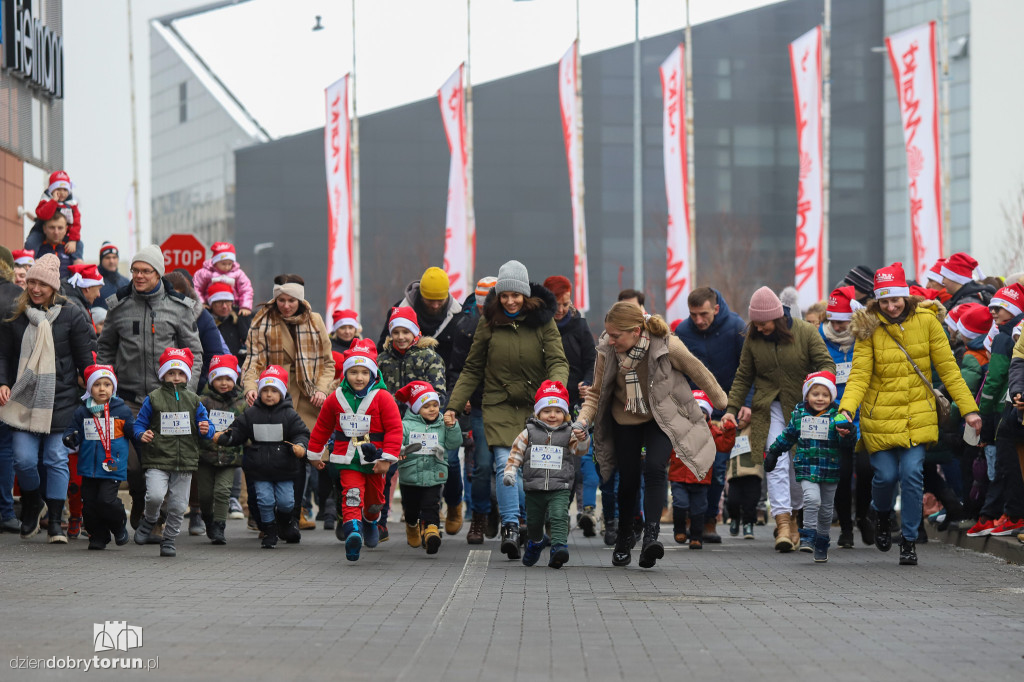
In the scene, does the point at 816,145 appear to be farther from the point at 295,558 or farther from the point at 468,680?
the point at 468,680

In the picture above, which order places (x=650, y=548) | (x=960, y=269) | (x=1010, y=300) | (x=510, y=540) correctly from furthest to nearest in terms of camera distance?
(x=960, y=269) < (x=1010, y=300) < (x=510, y=540) < (x=650, y=548)

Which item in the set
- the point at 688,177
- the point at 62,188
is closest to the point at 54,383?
the point at 62,188

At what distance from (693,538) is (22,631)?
23.3ft

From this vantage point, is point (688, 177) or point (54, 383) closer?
point (54, 383)

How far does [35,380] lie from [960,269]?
27.8ft

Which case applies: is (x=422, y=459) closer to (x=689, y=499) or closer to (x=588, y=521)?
(x=588, y=521)

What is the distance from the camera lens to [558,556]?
11.1m

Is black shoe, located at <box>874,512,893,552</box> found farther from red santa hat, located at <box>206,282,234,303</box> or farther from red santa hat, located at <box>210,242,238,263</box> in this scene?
red santa hat, located at <box>210,242,238,263</box>

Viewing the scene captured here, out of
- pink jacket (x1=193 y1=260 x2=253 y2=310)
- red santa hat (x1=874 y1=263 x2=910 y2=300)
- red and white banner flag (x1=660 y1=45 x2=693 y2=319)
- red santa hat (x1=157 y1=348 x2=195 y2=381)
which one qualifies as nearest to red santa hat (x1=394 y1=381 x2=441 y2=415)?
red santa hat (x1=157 y1=348 x2=195 y2=381)

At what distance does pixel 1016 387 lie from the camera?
1145cm

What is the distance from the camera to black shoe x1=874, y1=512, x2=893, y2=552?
12.4m

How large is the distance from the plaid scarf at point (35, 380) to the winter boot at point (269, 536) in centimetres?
200

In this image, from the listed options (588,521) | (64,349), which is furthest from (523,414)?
(64,349)

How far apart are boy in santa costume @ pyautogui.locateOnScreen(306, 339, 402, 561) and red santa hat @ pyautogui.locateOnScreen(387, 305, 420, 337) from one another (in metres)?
1.00
